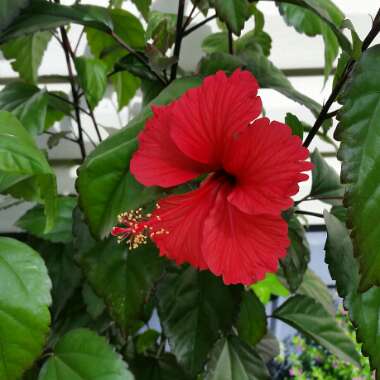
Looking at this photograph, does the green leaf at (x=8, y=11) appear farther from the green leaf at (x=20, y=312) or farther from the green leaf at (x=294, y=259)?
the green leaf at (x=294, y=259)

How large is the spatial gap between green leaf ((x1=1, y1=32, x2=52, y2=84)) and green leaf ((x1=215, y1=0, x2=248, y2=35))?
0.41 metres

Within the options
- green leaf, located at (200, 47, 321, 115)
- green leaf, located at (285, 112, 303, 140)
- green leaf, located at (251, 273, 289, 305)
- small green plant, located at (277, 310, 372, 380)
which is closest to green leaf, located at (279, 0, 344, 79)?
green leaf, located at (200, 47, 321, 115)

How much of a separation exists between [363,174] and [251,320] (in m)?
0.38

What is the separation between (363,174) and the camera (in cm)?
36

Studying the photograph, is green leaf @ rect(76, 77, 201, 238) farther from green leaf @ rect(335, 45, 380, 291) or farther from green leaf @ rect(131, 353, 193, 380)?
green leaf @ rect(131, 353, 193, 380)

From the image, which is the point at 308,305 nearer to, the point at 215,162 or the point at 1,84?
the point at 215,162

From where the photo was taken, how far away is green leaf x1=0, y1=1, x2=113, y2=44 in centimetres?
54

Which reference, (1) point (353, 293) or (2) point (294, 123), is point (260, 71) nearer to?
(2) point (294, 123)

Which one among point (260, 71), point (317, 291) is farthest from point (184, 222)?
point (317, 291)

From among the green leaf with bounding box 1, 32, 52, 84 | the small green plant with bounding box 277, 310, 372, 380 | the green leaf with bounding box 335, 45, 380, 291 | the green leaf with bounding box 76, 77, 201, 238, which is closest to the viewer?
the green leaf with bounding box 335, 45, 380, 291

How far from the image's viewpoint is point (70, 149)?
3.70 feet

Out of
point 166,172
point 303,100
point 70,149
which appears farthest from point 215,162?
point 70,149

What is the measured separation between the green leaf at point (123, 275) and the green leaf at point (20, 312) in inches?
3.6

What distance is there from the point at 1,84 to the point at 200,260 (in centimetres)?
83
